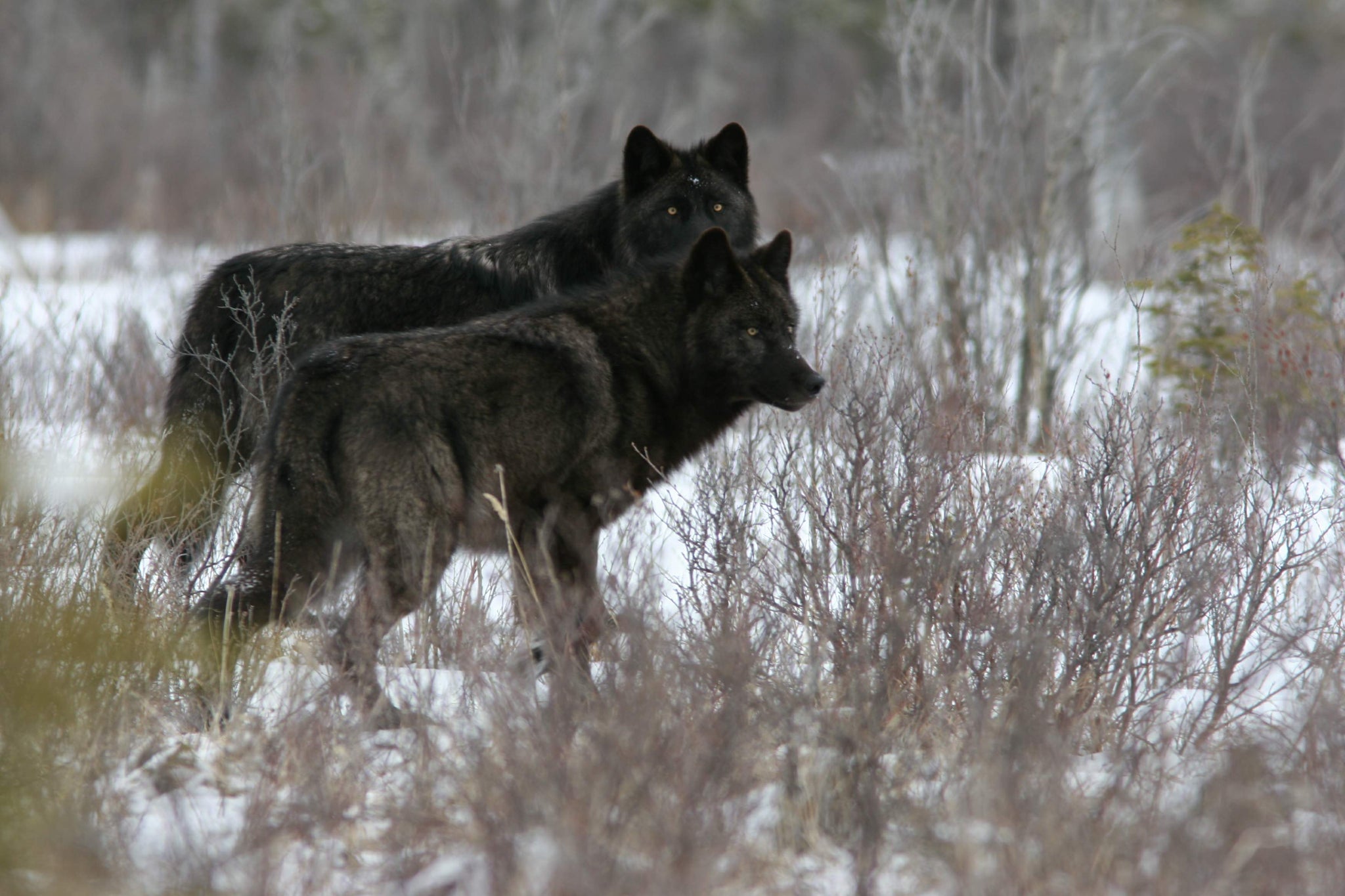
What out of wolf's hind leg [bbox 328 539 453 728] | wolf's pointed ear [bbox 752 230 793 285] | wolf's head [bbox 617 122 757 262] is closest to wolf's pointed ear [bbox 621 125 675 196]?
wolf's head [bbox 617 122 757 262]

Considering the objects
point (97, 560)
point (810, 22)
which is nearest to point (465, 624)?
point (97, 560)

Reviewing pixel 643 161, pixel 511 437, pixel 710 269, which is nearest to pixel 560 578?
pixel 511 437

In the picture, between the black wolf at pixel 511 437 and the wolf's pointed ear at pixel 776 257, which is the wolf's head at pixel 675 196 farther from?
the black wolf at pixel 511 437

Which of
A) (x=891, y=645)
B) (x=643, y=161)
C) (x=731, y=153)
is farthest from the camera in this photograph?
(x=731, y=153)

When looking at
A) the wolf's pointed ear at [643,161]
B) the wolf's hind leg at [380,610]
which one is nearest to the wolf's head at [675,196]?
the wolf's pointed ear at [643,161]

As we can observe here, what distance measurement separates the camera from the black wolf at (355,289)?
17.3 ft

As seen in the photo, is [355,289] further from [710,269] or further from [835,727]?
[835,727]

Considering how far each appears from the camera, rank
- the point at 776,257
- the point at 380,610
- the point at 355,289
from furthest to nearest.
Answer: the point at 355,289, the point at 776,257, the point at 380,610

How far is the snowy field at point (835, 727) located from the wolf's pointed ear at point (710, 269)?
65 centimetres

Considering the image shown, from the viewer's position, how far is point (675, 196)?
19.6ft

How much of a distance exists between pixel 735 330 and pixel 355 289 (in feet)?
6.00

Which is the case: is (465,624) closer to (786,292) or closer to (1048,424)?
(786,292)

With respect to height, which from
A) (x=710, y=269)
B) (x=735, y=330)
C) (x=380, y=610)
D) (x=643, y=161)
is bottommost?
(x=380, y=610)

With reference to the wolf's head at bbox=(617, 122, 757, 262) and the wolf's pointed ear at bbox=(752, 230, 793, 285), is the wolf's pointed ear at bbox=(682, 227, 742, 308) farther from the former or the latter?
the wolf's head at bbox=(617, 122, 757, 262)
